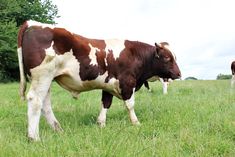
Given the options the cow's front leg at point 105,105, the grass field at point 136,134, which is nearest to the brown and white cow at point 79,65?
the cow's front leg at point 105,105

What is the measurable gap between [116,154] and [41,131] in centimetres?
268

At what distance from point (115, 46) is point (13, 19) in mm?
37644

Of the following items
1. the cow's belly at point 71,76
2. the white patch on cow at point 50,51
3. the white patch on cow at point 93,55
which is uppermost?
the white patch on cow at point 50,51

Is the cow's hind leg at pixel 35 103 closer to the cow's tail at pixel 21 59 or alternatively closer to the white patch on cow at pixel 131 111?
the cow's tail at pixel 21 59

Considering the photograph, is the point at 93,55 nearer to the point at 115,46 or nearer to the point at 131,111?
the point at 115,46

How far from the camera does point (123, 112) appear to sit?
9.92 m

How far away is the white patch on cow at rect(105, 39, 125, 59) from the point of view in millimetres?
8289

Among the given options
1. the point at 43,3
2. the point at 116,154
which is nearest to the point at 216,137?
the point at 116,154

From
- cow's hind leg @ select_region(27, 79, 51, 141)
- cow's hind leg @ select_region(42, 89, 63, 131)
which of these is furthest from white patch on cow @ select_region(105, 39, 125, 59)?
cow's hind leg @ select_region(27, 79, 51, 141)

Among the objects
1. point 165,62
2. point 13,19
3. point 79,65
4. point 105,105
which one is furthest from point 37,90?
point 13,19

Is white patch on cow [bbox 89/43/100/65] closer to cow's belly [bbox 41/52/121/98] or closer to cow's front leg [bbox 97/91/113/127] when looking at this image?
cow's belly [bbox 41/52/121/98]

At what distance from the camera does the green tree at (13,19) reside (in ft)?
133

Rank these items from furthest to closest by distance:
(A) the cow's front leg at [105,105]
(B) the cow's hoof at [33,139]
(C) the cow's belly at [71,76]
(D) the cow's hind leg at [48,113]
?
(A) the cow's front leg at [105,105]
(D) the cow's hind leg at [48,113]
(C) the cow's belly at [71,76]
(B) the cow's hoof at [33,139]

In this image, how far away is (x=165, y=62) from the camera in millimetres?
9375
